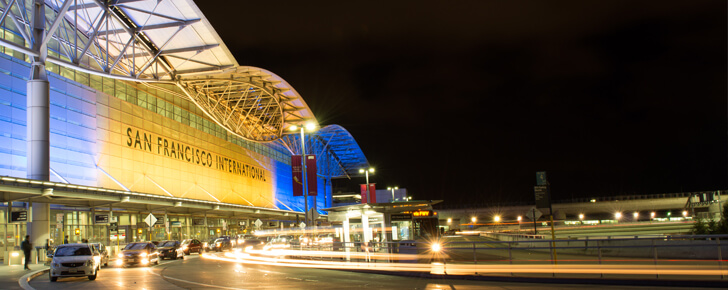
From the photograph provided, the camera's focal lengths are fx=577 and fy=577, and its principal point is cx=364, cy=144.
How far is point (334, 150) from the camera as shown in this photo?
115 m

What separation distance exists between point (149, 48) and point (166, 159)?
1154 cm

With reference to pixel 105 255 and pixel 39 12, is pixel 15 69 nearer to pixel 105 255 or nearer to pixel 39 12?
pixel 39 12

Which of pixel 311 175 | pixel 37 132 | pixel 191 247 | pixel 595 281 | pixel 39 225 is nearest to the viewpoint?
pixel 595 281

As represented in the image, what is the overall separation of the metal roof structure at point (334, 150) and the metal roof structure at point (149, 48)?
21393mm

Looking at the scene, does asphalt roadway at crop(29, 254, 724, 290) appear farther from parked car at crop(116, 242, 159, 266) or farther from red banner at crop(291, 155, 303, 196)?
red banner at crop(291, 155, 303, 196)

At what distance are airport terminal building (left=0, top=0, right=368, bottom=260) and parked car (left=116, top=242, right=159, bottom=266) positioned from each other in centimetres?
494

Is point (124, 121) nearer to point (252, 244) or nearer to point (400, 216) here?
point (252, 244)

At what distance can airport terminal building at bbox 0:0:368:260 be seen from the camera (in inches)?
1267

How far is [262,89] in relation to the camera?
58.3 metres

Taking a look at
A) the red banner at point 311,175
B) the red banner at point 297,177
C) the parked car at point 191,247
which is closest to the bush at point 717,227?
the red banner at point 311,175

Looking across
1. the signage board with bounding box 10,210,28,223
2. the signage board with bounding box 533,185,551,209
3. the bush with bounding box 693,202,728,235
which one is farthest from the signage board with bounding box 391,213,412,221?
the signage board with bounding box 10,210,28,223

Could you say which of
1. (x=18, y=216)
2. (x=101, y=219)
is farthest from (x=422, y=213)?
(x=101, y=219)

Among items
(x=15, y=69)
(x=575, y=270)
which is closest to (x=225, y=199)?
(x=15, y=69)

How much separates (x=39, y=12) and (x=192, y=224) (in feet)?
104
